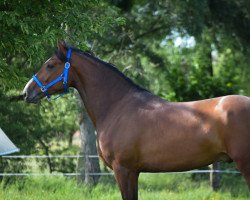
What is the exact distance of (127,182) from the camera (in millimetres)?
5652

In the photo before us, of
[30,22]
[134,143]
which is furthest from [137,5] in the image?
[134,143]

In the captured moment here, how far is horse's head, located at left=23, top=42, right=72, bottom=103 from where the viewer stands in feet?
19.7

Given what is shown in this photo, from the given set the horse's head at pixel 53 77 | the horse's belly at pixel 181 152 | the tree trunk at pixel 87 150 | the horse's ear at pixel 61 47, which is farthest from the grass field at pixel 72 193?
the horse's ear at pixel 61 47

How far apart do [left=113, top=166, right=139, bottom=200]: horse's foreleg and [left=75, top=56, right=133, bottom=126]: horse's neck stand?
66 centimetres

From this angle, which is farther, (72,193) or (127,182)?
(72,193)

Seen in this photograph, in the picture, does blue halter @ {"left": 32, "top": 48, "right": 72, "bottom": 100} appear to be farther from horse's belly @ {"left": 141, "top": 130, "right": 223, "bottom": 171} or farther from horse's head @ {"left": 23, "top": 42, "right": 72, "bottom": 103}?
horse's belly @ {"left": 141, "top": 130, "right": 223, "bottom": 171}

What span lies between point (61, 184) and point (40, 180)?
47.8 inches

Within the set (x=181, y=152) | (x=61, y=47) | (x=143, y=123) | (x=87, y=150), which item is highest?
(x=61, y=47)

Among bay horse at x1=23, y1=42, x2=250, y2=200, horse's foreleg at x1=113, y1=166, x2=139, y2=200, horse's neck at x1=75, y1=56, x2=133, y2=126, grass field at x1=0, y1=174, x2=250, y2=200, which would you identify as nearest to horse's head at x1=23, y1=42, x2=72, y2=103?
bay horse at x1=23, y1=42, x2=250, y2=200

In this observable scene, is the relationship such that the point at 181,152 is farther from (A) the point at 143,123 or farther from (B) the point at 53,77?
(B) the point at 53,77

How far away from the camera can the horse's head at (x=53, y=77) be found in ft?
19.7

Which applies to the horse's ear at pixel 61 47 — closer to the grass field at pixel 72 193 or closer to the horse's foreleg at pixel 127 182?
the horse's foreleg at pixel 127 182

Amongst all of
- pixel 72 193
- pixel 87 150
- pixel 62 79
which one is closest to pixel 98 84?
pixel 62 79

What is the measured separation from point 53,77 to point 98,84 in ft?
1.67
